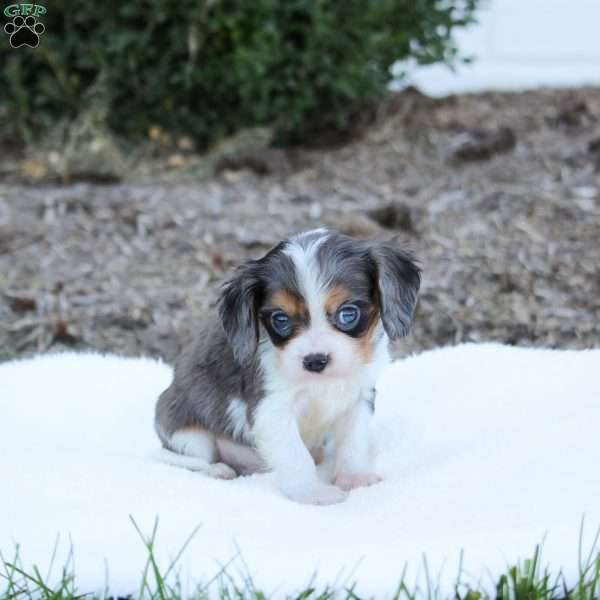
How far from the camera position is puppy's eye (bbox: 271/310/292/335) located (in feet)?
11.6

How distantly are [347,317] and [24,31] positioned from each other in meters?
5.12

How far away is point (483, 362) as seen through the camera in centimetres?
475

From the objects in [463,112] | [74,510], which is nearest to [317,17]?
[463,112]

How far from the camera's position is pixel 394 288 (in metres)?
3.62

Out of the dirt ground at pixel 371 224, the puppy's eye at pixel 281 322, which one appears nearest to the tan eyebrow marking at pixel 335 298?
the puppy's eye at pixel 281 322

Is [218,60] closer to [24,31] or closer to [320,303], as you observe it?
[24,31]

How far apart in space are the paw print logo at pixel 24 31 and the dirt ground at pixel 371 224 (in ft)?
3.21

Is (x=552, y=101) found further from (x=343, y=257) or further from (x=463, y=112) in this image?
(x=343, y=257)

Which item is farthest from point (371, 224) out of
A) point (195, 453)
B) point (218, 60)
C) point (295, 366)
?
point (295, 366)

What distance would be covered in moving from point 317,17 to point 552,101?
2.33 m

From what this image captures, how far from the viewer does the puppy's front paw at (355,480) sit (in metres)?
3.89

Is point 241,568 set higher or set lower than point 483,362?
lower

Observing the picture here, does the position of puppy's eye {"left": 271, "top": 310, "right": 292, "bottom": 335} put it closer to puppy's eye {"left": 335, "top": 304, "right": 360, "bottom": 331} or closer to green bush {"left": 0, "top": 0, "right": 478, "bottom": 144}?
puppy's eye {"left": 335, "top": 304, "right": 360, "bottom": 331}

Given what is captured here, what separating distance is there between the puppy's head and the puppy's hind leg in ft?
1.57
